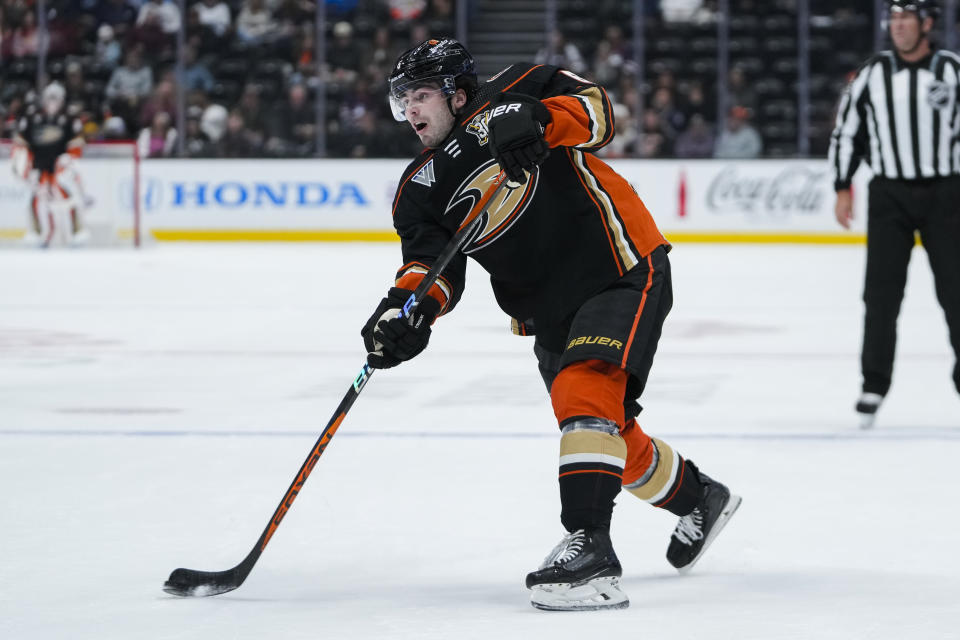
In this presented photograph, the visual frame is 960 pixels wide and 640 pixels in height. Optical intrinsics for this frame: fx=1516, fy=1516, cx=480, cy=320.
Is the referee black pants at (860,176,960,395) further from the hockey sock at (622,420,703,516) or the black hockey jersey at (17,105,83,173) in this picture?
the black hockey jersey at (17,105,83,173)

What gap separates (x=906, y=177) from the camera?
161 inches

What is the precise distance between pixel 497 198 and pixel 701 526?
2.20 feet

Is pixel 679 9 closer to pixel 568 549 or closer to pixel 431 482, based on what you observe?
pixel 431 482

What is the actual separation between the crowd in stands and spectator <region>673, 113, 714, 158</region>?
1 cm

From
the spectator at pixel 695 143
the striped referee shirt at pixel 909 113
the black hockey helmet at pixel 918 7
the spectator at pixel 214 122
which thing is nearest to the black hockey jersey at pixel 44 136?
the spectator at pixel 214 122

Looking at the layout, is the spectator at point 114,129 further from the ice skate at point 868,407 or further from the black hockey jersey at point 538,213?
the black hockey jersey at point 538,213

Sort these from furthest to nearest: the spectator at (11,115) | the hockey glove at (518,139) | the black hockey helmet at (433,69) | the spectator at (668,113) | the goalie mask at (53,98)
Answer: the spectator at (11,115) → the spectator at (668,113) → the goalie mask at (53,98) → the black hockey helmet at (433,69) → the hockey glove at (518,139)

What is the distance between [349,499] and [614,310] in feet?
3.29

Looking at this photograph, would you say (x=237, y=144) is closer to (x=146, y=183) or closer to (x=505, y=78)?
(x=146, y=183)

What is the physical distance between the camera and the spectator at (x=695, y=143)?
1202cm

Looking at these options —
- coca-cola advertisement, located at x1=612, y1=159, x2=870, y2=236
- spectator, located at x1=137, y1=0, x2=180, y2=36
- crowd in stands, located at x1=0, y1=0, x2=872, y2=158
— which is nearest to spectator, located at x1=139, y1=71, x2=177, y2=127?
crowd in stands, located at x1=0, y1=0, x2=872, y2=158

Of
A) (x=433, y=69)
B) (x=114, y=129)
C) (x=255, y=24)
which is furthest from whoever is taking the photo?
(x=255, y=24)

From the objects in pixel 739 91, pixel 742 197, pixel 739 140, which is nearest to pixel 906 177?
pixel 742 197

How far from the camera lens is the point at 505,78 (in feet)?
8.15
